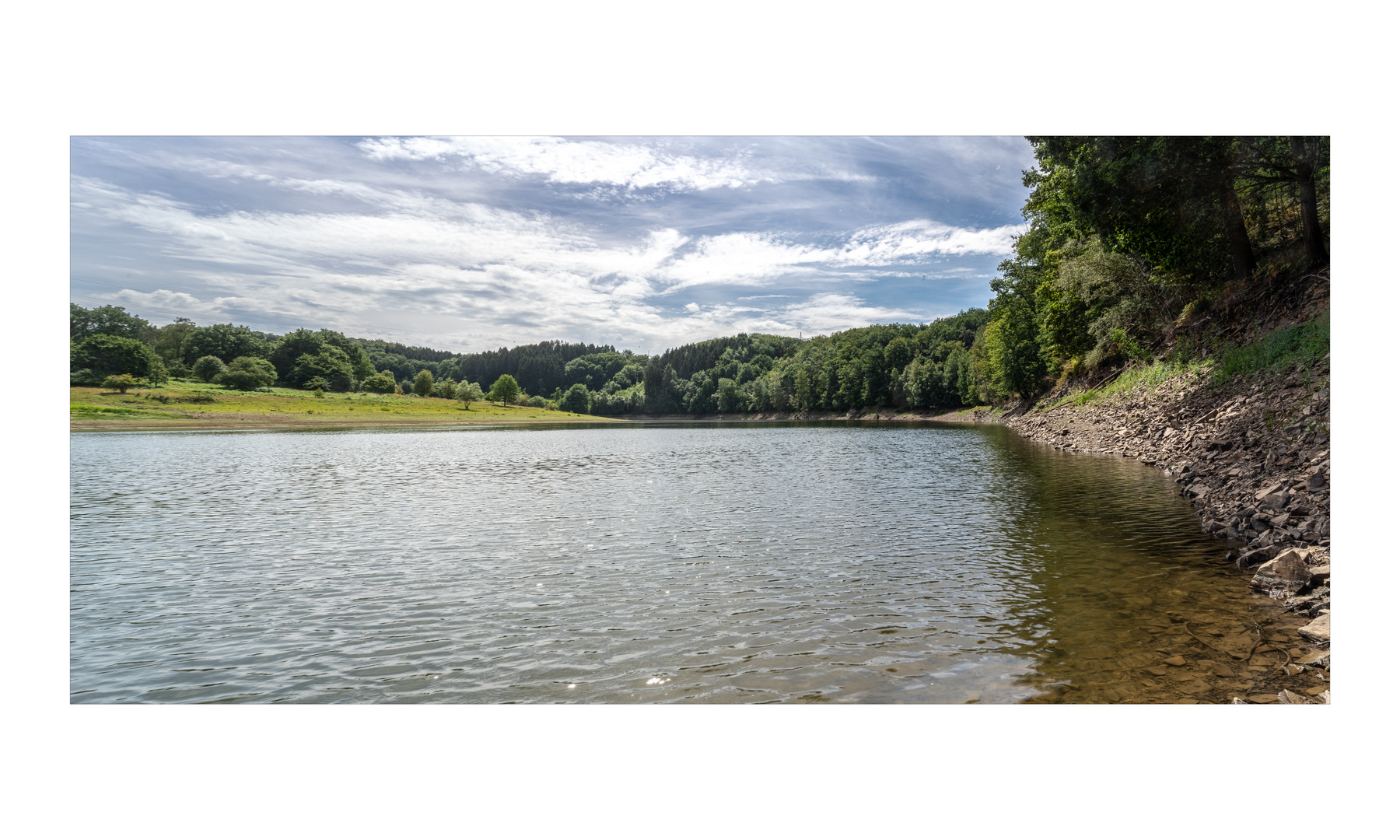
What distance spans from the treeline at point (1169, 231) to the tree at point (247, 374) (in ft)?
243

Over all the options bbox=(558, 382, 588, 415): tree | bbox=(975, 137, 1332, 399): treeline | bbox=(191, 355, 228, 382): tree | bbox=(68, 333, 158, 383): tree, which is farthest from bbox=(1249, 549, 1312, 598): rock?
bbox=(558, 382, 588, 415): tree

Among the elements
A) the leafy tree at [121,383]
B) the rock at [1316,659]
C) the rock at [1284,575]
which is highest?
the leafy tree at [121,383]

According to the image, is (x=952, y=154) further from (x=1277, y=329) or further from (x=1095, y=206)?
(x=1277, y=329)

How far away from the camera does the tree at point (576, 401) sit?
509 feet

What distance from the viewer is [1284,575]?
8.32 m

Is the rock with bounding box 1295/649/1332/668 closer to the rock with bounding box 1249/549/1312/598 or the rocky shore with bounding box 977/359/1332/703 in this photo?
the rocky shore with bounding box 977/359/1332/703

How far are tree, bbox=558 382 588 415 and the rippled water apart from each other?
135 m

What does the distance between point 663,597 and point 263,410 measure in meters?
83.9

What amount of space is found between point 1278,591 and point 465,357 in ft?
444

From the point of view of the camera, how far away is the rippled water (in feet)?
21.2

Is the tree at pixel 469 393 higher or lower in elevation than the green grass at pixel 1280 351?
higher

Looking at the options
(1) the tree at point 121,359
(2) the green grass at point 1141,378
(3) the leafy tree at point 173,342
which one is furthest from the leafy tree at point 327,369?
(2) the green grass at point 1141,378

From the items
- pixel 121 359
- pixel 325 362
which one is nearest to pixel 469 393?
pixel 325 362

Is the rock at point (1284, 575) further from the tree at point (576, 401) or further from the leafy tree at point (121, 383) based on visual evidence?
the tree at point (576, 401)
